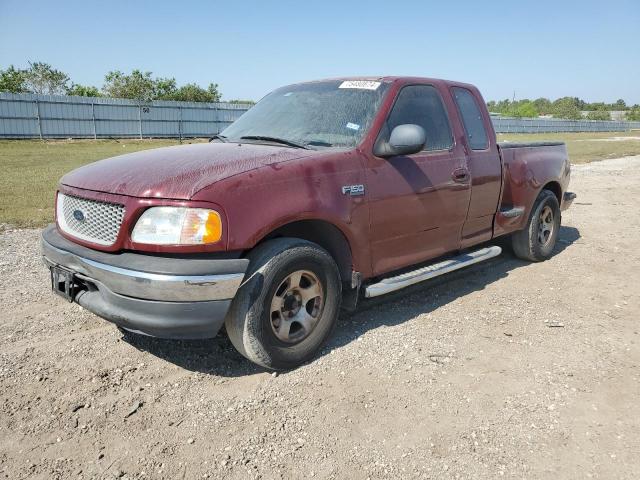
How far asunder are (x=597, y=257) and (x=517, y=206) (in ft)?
5.56

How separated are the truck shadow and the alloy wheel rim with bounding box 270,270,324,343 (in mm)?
297

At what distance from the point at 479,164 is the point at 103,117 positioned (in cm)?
2861

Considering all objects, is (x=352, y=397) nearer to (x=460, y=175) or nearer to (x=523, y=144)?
(x=460, y=175)

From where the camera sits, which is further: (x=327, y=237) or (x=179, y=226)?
(x=327, y=237)

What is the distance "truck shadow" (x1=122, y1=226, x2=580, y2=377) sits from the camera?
11.5ft

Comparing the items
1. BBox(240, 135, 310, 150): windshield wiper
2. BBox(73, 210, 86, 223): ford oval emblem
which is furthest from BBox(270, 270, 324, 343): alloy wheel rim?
BBox(73, 210, 86, 223): ford oval emblem

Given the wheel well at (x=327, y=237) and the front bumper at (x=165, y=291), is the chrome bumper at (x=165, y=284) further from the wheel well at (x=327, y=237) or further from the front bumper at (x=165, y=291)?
the wheel well at (x=327, y=237)

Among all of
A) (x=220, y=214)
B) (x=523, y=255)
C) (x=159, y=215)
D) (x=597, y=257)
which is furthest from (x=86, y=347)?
(x=597, y=257)

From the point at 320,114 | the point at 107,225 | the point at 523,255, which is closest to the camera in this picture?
the point at 107,225

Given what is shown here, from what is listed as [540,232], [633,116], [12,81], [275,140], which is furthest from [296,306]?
[633,116]

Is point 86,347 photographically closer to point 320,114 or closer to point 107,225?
point 107,225

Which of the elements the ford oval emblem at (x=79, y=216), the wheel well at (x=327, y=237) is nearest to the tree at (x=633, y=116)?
the wheel well at (x=327, y=237)

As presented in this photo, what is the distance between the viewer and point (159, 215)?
292 centimetres

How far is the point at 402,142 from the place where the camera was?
3697 millimetres
